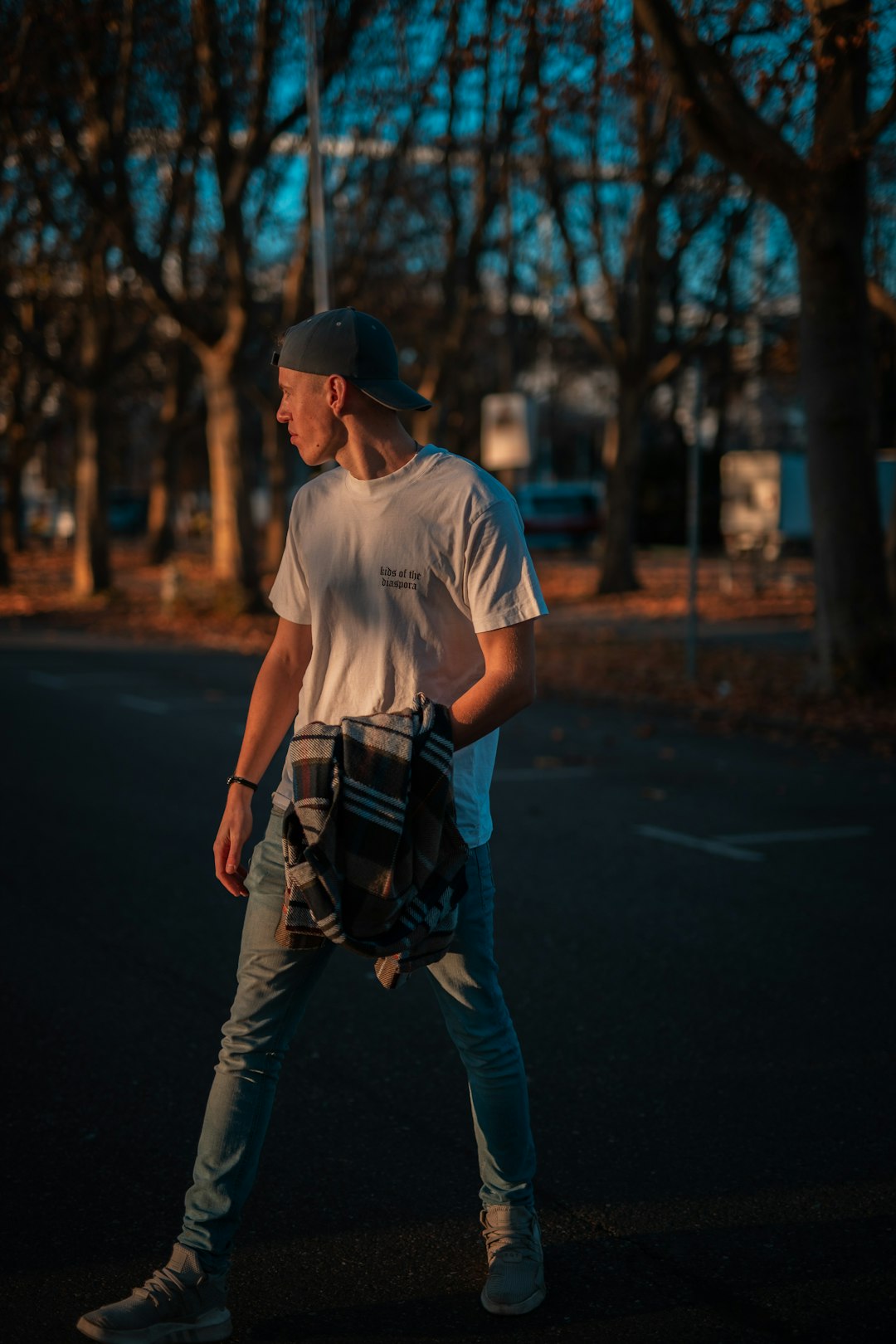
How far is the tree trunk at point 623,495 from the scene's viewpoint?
26766 millimetres

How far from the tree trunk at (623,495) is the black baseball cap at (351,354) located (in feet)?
78.5

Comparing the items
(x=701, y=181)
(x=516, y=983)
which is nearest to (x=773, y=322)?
(x=701, y=181)

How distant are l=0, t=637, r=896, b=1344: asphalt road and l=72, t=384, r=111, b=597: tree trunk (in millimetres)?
21071

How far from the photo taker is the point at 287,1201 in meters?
3.81

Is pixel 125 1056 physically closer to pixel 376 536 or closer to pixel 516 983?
pixel 516 983

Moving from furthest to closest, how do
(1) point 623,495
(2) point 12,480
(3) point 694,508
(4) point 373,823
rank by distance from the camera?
(2) point 12,480
(1) point 623,495
(3) point 694,508
(4) point 373,823

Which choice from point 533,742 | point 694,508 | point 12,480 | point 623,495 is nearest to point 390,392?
point 533,742

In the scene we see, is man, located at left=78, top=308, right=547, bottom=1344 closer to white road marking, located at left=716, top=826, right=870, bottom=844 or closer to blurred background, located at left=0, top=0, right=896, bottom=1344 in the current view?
blurred background, located at left=0, top=0, right=896, bottom=1344

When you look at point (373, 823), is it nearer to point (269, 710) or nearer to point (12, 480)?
point (269, 710)

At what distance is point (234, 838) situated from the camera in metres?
3.28

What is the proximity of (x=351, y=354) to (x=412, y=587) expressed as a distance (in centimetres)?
48

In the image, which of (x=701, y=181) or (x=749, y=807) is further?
(x=701, y=181)

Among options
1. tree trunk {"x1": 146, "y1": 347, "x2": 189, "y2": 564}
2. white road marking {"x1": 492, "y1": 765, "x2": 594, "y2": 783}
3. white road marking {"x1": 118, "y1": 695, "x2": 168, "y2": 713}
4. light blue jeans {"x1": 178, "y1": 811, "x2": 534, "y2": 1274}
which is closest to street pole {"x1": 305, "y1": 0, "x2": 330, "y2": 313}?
white road marking {"x1": 118, "y1": 695, "x2": 168, "y2": 713}

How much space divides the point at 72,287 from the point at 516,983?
3186 cm
